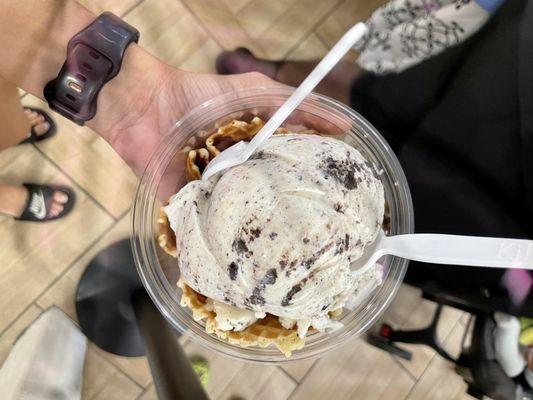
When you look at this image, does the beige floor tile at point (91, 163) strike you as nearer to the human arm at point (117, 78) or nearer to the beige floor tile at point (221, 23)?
the human arm at point (117, 78)

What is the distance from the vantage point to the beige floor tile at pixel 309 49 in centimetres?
132

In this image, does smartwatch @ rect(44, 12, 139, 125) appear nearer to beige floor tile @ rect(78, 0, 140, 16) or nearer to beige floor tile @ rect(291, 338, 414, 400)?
beige floor tile @ rect(78, 0, 140, 16)

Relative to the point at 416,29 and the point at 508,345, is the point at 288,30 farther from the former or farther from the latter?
the point at 508,345

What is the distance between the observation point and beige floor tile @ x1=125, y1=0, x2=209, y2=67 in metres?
1.25

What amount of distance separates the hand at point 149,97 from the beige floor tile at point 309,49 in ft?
1.44

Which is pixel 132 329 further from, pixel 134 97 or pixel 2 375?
pixel 134 97

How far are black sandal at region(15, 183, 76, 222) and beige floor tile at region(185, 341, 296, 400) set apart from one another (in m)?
0.47

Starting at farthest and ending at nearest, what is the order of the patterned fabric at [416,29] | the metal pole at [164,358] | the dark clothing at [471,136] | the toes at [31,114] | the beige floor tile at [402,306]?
the beige floor tile at [402,306], the toes at [31,114], the patterned fabric at [416,29], the dark clothing at [471,136], the metal pole at [164,358]

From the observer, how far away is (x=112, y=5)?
1231 millimetres

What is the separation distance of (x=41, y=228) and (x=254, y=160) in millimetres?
816

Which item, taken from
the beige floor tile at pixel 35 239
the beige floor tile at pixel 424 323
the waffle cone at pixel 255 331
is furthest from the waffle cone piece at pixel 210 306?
the beige floor tile at pixel 424 323

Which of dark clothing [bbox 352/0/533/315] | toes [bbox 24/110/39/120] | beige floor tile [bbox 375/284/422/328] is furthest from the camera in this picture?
beige floor tile [bbox 375/284/422/328]

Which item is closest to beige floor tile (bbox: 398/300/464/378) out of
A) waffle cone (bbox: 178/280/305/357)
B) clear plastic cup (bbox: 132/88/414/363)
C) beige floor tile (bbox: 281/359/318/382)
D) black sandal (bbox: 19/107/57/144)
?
beige floor tile (bbox: 281/359/318/382)

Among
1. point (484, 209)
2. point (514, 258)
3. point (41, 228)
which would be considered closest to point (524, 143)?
point (484, 209)
